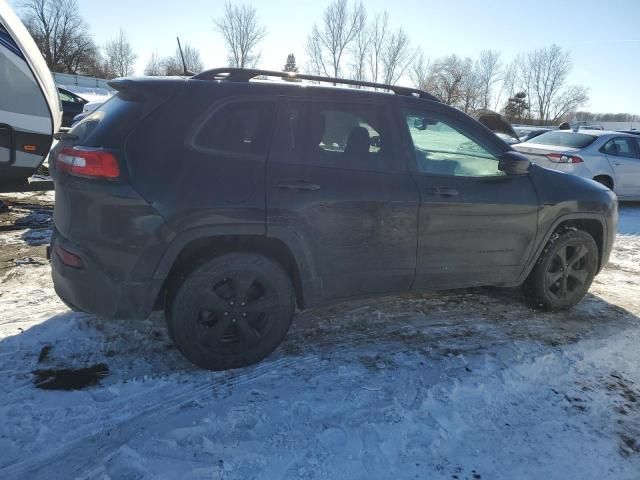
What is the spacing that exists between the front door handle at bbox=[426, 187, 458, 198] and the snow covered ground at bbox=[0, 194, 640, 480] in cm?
110

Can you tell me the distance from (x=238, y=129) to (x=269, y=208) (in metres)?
0.53

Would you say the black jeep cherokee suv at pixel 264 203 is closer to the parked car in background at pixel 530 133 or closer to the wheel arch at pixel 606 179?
the wheel arch at pixel 606 179

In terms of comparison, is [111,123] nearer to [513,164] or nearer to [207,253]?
[207,253]

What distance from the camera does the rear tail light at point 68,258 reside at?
2.79 m

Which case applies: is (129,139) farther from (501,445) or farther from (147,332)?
(501,445)

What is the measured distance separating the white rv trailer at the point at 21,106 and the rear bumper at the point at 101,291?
416cm

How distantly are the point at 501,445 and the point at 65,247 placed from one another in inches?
106

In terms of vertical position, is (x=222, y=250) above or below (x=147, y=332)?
above

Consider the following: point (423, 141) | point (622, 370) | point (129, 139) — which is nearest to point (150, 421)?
point (129, 139)

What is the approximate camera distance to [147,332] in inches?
138

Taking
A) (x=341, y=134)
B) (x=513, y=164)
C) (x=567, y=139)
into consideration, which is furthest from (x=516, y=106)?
(x=341, y=134)

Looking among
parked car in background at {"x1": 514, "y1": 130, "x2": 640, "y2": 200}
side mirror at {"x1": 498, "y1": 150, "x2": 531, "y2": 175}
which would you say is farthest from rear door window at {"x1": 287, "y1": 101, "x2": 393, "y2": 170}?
parked car in background at {"x1": 514, "y1": 130, "x2": 640, "y2": 200}

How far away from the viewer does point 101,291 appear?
277 centimetres

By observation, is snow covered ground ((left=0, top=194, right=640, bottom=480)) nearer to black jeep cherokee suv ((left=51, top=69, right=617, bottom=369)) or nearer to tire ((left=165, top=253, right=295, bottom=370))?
tire ((left=165, top=253, right=295, bottom=370))
